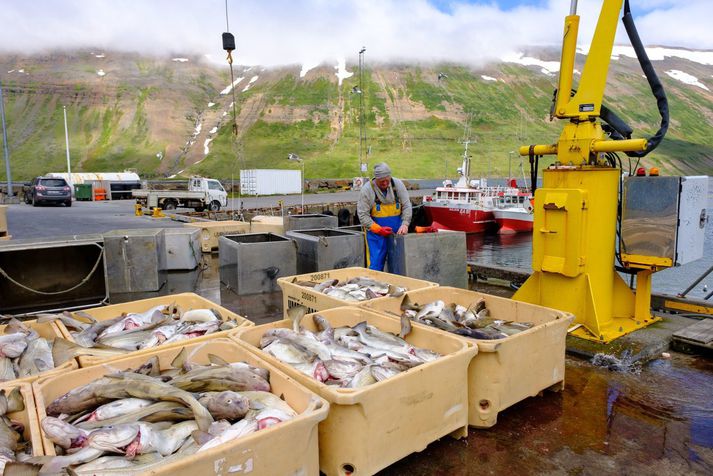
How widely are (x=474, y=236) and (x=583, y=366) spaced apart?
1190 inches

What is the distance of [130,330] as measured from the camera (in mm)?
3635

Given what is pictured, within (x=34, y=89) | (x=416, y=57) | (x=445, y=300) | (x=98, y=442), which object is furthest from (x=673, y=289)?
(x=416, y=57)

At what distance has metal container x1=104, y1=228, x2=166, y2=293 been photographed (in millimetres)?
6516

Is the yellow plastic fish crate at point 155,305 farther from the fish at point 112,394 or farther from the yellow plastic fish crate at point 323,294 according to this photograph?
the fish at point 112,394

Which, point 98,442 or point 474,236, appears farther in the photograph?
point 474,236

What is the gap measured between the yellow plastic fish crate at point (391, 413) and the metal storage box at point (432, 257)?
3066 mm

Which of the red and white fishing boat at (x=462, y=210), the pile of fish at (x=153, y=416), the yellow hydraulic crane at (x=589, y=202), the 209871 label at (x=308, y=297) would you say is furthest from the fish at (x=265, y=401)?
the red and white fishing boat at (x=462, y=210)

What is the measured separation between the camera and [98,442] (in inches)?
80.1

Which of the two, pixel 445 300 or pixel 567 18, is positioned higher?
pixel 567 18

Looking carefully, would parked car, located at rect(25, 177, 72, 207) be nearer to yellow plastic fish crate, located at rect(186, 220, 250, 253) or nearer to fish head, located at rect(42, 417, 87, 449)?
yellow plastic fish crate, located at rect(186, 220, 250, 253)

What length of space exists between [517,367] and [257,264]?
440cm

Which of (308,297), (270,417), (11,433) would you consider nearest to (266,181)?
(308,297)

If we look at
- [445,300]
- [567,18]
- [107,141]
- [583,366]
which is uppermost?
[107,141]

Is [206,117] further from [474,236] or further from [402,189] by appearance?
[402,189]
